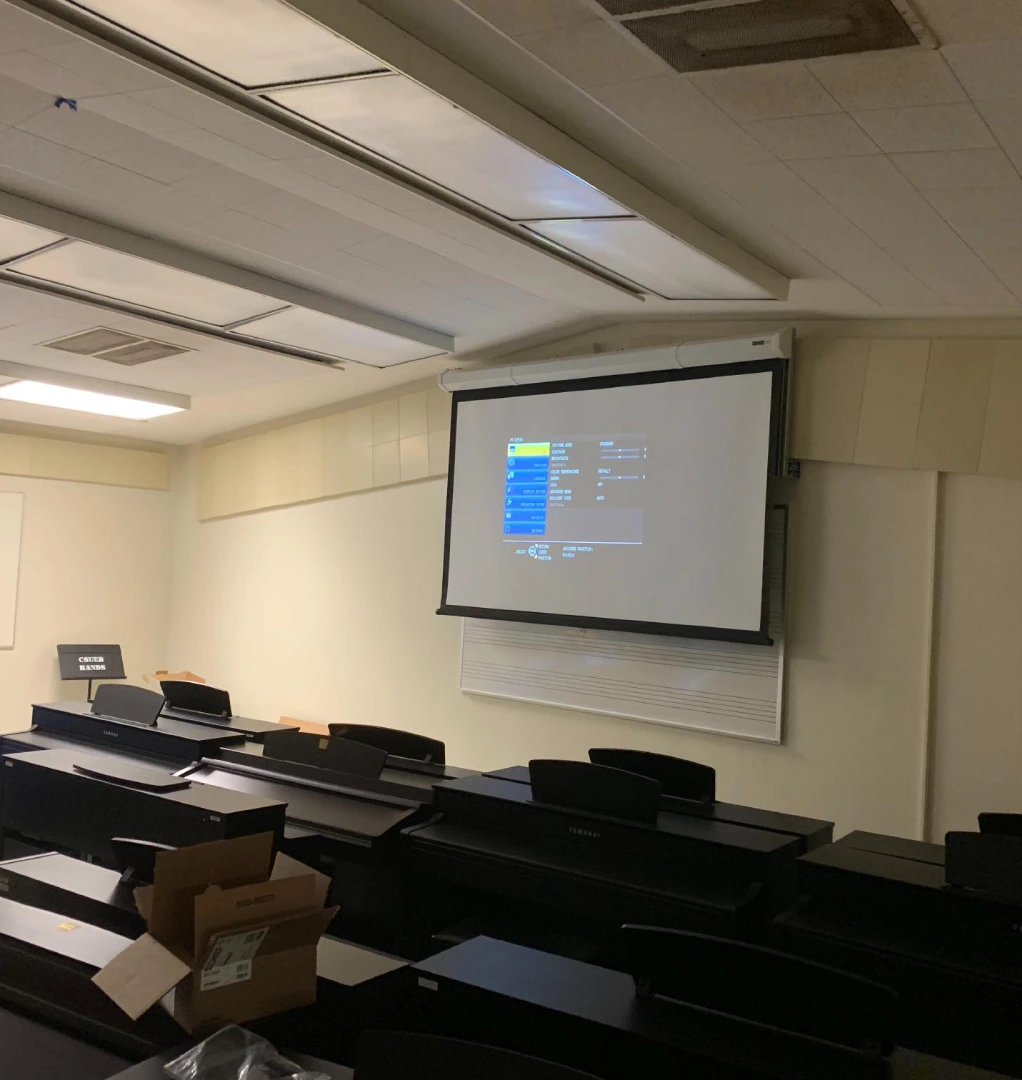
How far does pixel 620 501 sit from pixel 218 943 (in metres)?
3.44

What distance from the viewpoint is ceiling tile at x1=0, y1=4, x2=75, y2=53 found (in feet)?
6.50

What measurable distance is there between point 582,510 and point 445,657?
1227 millimetres

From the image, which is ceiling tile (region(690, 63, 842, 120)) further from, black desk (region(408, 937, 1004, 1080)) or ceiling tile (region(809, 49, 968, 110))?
black desk (region(408, 937, 1004, 1080))

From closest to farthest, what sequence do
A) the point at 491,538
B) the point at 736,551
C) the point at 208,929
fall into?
the point at 208,929
the point at 736,551
the point at 491,538

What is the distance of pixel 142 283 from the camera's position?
3.68 m

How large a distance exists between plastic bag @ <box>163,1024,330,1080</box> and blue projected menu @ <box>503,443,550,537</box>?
12.0 ft

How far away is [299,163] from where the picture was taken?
2689 mm

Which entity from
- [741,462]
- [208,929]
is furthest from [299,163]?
[741,462]

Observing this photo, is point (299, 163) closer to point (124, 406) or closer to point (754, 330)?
point (754, 330)

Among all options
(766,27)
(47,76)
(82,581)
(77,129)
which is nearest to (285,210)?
(77,129)

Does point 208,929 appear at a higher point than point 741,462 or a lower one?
lower

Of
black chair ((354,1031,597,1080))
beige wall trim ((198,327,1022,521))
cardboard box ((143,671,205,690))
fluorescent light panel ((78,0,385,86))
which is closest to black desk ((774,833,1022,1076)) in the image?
black chair ((354,1031,597,1080))

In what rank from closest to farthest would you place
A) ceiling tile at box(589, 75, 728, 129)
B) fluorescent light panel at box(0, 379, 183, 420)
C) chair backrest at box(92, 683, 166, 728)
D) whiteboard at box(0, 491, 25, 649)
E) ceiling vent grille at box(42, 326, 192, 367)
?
ceiling tile at box(589, 75, 728, 129) < chair backrest at box(92, 683, 166, 728) < ceiling vent grille at box(42, 326, 192, 367) < fluorescent light panel at box(0, 379, 183, 420) < whiteboard at box(0, 491, 25, 649)

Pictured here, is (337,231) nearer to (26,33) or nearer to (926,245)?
(26,33)
